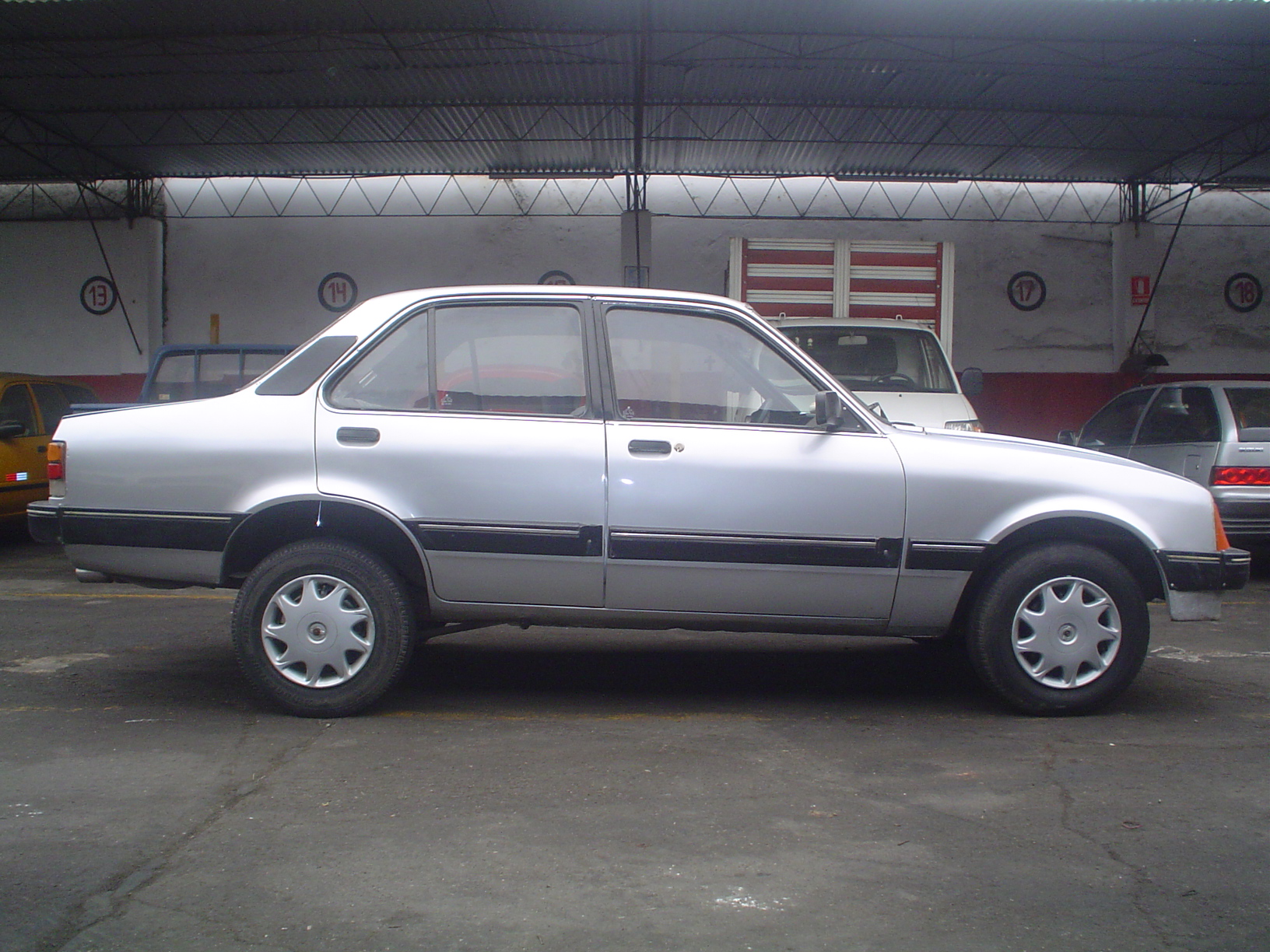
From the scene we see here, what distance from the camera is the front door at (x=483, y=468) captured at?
4145mm

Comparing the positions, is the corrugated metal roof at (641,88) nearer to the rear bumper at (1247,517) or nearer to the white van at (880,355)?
the white van at (880,355)

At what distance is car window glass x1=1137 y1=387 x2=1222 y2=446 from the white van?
6.61ft

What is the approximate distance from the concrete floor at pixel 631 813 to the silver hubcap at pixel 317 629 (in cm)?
25

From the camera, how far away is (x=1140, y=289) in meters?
17.0

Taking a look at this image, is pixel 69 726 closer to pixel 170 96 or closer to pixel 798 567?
pixel 798 567

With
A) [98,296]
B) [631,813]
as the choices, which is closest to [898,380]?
[631,813]

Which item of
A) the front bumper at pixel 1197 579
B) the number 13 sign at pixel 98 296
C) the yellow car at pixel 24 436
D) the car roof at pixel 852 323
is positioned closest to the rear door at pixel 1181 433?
the car roof at pixel 852 323

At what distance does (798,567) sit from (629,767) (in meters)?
1.07

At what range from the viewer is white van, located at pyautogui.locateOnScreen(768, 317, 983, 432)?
7785mm

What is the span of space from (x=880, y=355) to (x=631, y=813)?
5430 millimetres

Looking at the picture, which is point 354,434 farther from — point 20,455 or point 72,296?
point 72,296

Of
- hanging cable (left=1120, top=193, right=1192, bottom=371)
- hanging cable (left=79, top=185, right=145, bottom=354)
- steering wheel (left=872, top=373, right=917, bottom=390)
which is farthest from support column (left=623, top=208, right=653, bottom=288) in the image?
steering wheel (left=872, top=373, right=917, bottom=390)

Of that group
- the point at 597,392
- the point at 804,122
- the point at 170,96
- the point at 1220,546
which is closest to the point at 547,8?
the point at 804,122

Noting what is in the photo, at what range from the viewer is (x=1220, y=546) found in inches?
170
